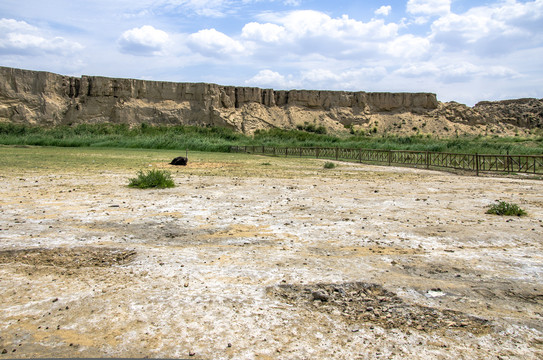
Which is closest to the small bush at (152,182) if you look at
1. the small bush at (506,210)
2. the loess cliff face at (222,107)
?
the small bush at (506,210)

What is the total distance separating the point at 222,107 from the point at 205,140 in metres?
26.7

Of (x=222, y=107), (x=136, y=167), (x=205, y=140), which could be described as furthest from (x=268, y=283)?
(x=222, y=107)

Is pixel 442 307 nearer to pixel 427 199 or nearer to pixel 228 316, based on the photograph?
pixel 228 316

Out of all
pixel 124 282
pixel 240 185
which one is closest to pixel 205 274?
pixel 124 282

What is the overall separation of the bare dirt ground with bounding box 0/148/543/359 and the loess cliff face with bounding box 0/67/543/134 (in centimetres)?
7297

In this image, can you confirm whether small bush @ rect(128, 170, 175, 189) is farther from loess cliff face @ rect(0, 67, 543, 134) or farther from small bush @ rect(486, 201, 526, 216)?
loess cliff face @ rect(0, 67, 543, 134)

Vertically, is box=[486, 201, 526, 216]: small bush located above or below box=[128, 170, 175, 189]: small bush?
below

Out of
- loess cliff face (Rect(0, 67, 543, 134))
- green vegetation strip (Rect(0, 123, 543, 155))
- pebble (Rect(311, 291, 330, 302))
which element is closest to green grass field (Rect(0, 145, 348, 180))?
pebble (Rect(311, 291, 330, 302))

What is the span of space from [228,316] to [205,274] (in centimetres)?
122

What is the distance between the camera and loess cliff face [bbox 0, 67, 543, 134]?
73.2 metres

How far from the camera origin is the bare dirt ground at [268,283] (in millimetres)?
3355

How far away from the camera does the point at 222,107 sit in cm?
8475

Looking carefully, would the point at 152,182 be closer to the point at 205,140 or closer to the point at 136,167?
the point at 136,167

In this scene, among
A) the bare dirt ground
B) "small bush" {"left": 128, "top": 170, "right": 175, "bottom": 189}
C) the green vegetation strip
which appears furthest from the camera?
the green vegetation strip
